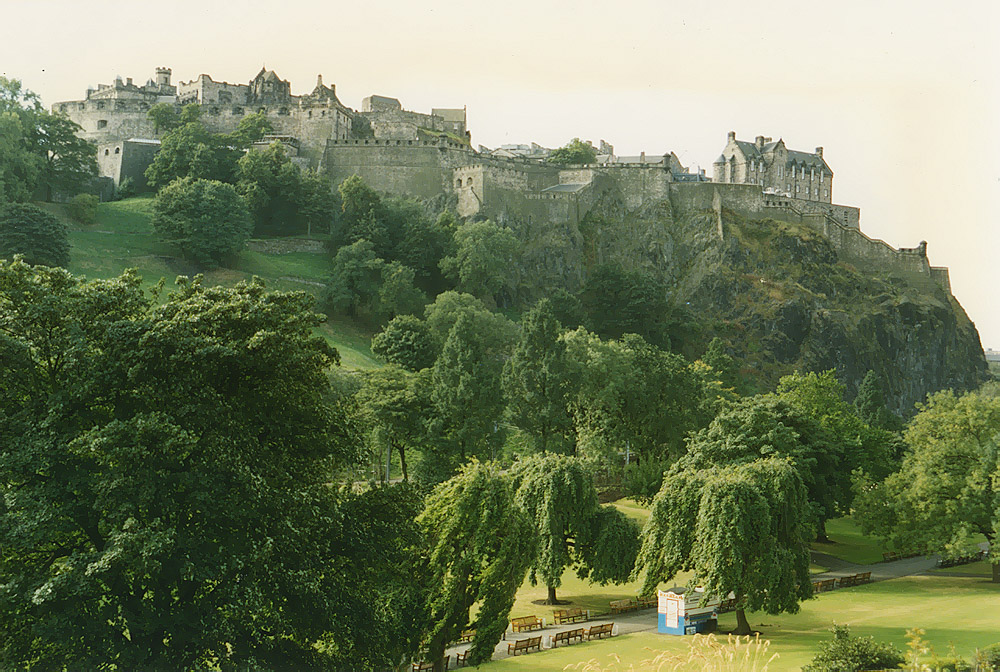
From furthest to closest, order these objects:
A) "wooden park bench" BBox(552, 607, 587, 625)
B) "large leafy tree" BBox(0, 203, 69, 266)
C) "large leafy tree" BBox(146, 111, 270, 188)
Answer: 1. "large leafy tree" BBox(146, 111, 270, 188)
2. "large leafy tree" BBox(0, 203, 69, 266)
3. "wooden park bench" BBox(552, 607, 587, 625)

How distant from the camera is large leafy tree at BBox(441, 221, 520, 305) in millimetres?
71438

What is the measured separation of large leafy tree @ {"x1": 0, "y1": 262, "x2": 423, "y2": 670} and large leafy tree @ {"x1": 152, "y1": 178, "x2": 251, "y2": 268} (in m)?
47.7

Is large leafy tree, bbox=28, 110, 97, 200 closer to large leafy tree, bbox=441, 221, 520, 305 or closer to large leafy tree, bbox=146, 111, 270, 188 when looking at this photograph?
large leafy tree, bbox=146, 111, 270, 188

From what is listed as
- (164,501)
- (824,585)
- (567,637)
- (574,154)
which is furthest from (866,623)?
(574,154)

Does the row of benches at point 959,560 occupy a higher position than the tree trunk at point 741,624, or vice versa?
the row of benches at point 959,560

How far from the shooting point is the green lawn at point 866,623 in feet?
87.8

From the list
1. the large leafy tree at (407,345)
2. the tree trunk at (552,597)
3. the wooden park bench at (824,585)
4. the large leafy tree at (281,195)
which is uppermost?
the large leafy tree at (281,195)

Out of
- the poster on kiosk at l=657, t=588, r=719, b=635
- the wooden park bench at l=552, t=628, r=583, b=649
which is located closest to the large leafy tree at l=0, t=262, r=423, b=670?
the wooden park bench at l=552, t=628, r=583, b=649

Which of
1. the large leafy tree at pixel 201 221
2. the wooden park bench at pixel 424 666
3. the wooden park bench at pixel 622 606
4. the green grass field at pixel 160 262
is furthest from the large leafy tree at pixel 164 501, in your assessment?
the large leafy tree at pixel 201 221

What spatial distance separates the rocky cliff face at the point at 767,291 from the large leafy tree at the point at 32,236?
33.8 meters

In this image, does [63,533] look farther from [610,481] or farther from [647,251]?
[647,251]

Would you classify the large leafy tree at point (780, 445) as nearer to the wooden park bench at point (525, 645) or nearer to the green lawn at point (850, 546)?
the green lawn at point (850, 546)

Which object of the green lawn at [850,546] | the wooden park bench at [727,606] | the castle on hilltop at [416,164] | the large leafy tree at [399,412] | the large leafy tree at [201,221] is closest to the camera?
the wooden park bench at [727,606]

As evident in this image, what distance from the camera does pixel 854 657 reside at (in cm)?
2044
